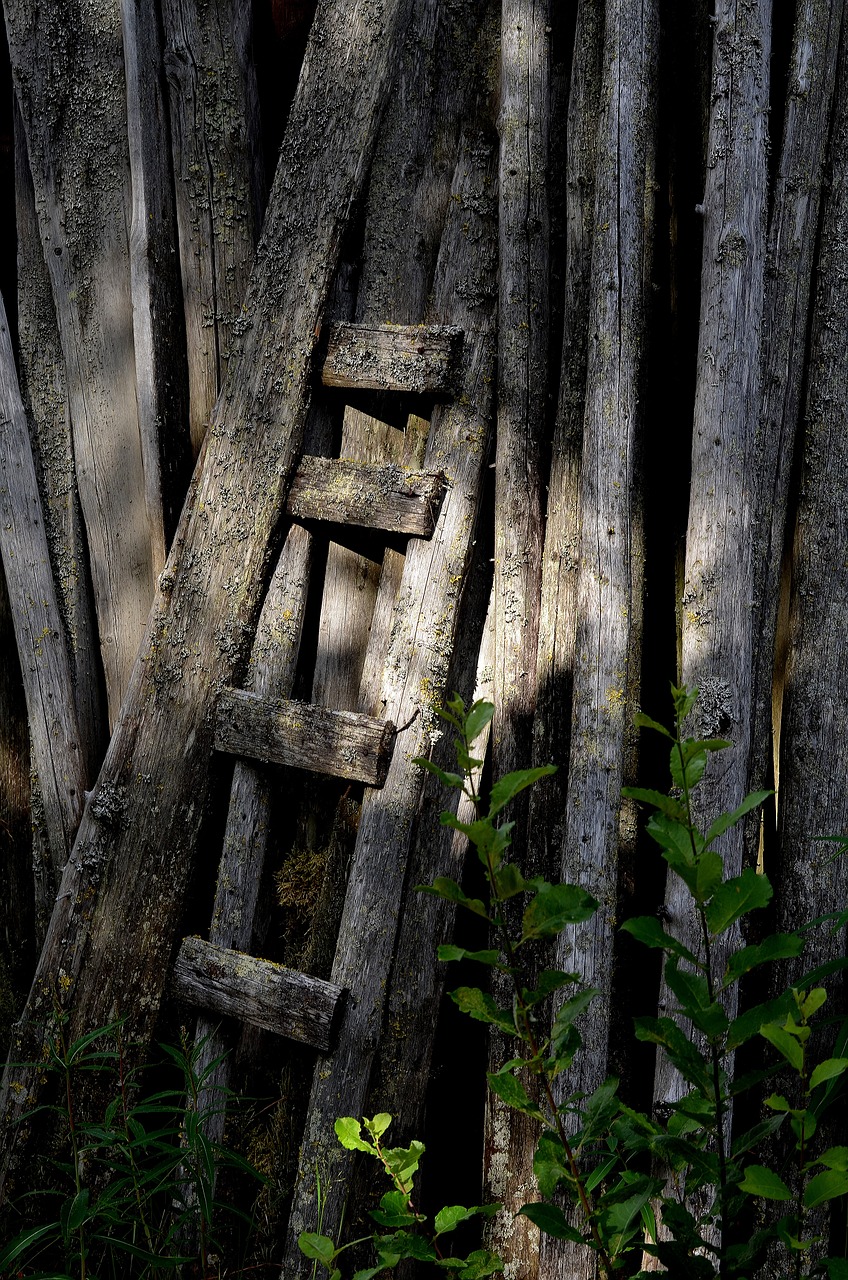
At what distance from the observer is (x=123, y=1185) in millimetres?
1757

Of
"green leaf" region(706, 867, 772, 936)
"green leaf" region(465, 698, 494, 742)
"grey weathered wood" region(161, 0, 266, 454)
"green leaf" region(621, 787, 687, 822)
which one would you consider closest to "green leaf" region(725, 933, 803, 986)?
"green leaf" region(706, 867, 772, 936)

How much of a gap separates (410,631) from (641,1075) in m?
1.15

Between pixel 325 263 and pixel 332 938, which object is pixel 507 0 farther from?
pixel 332 938

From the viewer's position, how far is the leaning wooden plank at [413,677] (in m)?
2.09

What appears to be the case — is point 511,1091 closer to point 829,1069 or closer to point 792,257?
point 829,1069

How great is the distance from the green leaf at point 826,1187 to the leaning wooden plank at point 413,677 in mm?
1247

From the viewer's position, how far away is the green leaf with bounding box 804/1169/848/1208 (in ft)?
3.32

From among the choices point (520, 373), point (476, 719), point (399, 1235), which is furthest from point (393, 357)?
point (399, 1235)

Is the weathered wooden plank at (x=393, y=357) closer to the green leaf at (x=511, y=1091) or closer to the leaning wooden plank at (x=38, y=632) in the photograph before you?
the leaning wooden plank at (x=38, y=632)

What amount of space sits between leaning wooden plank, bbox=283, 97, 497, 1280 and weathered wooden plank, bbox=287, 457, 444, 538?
50mm

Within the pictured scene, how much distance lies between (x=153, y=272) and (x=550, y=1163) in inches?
94.3

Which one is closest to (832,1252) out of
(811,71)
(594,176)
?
(594,176)

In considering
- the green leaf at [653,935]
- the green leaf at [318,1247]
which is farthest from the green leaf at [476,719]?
the green leaf at [318,1247]

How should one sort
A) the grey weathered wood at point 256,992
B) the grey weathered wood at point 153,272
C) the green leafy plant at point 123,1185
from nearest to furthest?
the green leafy plant at point 123,1185
the grey weathered wood at point 256,992
the grey weathered wood at point 153,272
